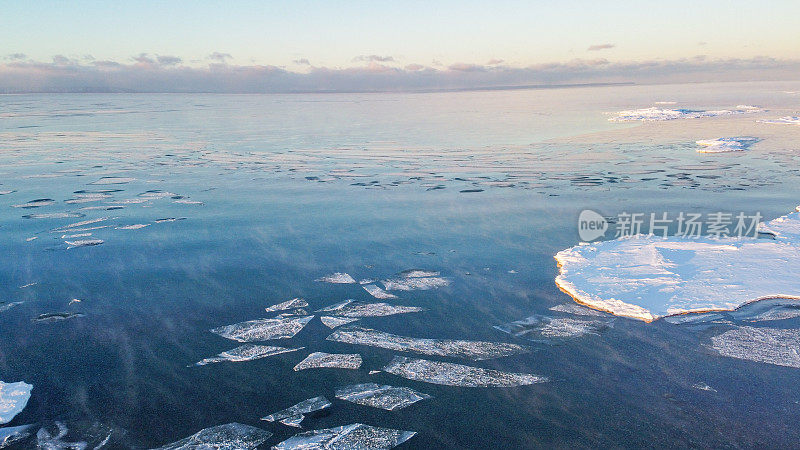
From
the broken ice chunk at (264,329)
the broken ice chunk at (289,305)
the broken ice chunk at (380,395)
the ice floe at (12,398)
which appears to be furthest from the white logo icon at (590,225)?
the ice floe at (12,398)

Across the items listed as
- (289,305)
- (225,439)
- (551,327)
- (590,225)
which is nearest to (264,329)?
(289,305)

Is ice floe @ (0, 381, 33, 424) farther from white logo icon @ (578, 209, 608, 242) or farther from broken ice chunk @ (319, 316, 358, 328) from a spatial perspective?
white logo icon @ (578, 209, 608, 242)

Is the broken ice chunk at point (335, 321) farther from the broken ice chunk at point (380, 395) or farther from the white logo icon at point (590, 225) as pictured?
the white logo icon at point (590, 225)

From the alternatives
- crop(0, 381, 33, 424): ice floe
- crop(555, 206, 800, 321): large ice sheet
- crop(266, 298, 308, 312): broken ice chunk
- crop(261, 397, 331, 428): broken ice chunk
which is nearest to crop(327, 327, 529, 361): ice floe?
crop(266, 298, 308, 312): broken ice chunk

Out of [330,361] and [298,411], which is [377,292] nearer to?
[330,361]

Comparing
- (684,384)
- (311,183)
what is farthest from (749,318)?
(311,183)

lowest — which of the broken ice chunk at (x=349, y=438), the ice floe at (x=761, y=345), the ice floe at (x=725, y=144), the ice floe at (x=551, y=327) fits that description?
the broken ice chunk at (x=349, y=438)

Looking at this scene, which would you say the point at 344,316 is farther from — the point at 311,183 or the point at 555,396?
the point at 311,183
